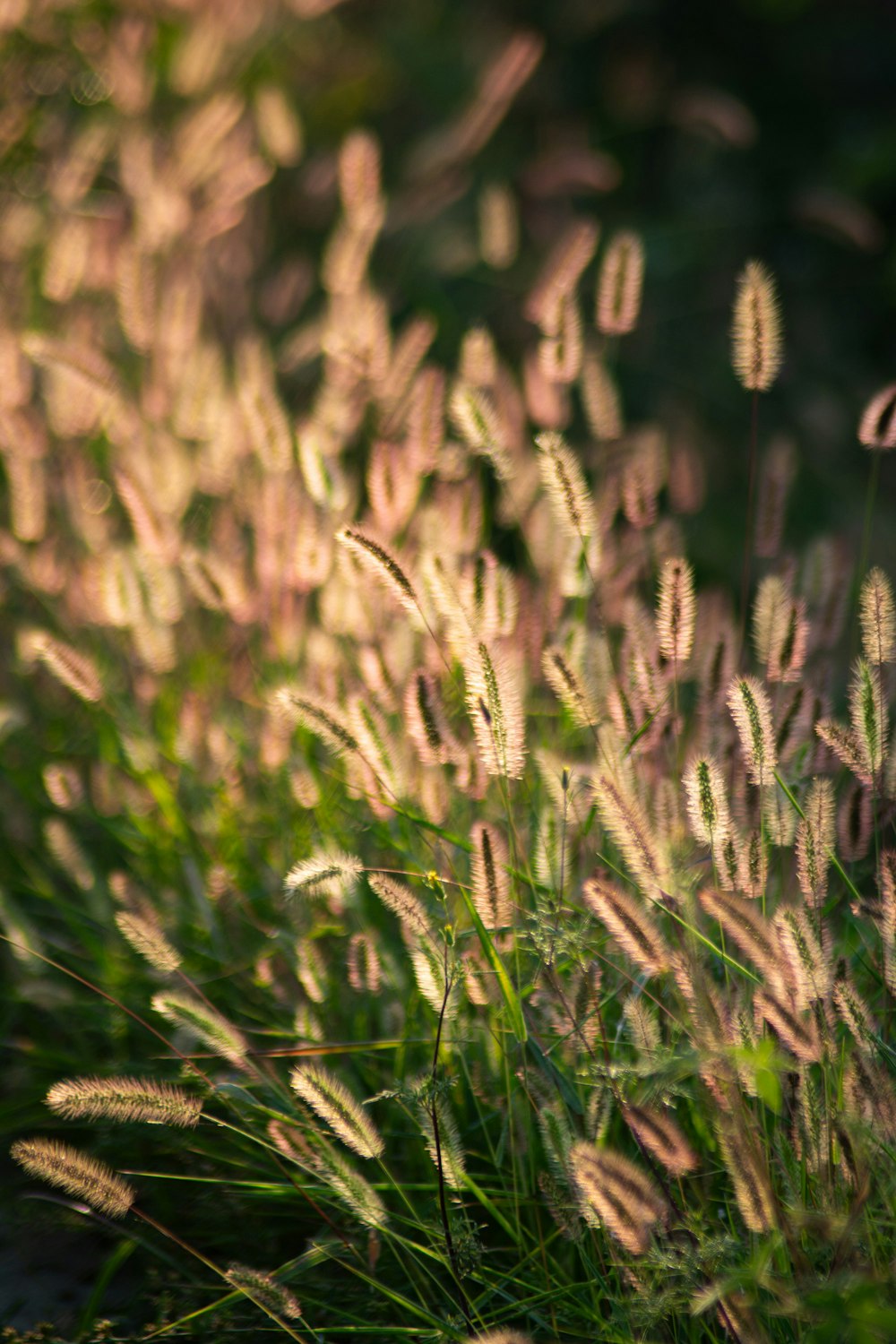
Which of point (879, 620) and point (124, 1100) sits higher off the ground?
point (879, 620)

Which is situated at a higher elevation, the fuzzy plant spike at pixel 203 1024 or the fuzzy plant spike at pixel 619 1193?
the fuzzy plant spike at pixel 203 1024

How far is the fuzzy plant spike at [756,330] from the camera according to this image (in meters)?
1.69

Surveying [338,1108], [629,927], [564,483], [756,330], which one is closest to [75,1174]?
[338,1108]

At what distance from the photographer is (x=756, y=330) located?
5.59 feet

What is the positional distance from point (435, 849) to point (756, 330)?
929 mm

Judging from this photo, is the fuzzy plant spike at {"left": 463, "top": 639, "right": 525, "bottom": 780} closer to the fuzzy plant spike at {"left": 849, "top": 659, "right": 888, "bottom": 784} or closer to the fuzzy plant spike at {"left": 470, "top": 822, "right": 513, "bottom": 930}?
the fuzzy plant spike at {"left": 470, "top": 822, "right": 513, "bottom": 930}

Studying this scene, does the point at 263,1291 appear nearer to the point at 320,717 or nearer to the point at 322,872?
the point at 322,872

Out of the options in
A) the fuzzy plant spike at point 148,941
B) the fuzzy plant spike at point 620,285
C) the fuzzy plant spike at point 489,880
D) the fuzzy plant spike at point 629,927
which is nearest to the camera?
the fuzzy plant spike at point 629,927

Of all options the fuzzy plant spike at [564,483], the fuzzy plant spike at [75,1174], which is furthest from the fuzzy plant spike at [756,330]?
the fuzzy plant spike at [75,1174]

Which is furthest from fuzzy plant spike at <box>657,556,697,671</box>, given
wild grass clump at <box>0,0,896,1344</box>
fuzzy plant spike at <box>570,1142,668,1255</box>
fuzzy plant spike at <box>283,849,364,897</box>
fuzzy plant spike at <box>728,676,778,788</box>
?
fuzzy plant spike at <box>570,1142,668,1255</box>

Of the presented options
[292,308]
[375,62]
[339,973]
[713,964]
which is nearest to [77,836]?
[339,973]

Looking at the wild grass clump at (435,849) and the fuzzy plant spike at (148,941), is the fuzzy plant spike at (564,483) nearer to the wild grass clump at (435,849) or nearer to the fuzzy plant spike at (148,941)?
the wild grass clump at (435,849)

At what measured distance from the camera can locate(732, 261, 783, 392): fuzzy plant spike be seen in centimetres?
169

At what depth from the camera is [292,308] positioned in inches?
158
